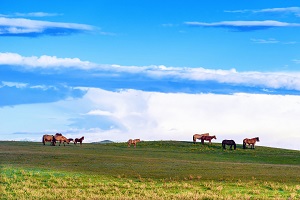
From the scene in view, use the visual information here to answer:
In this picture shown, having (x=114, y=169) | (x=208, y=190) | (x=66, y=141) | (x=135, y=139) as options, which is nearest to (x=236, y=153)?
(x=135, y=139)

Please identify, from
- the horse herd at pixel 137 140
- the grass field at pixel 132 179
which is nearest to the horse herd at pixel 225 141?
the horse herd at pixel 137 140

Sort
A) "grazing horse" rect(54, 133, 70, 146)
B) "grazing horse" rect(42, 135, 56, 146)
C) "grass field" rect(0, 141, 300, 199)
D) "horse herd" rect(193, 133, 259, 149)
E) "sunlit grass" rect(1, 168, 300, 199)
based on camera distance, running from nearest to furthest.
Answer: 1. "sunlit grass" rect(1, 168, 300, 199)
2. "grass field" rect(0, 141, 300, 199)
3. "grazing horse" rect(42, 135, 56, 146)
4. "grazing horse" rect(54, 133, 70, 146)
5. "horse herd" rect(193, 133, 259, 149)

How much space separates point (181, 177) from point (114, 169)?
746 cm

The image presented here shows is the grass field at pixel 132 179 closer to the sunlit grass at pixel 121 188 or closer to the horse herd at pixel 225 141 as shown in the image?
the sunlit grass at pixel 121 188

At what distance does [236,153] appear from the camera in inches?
3307

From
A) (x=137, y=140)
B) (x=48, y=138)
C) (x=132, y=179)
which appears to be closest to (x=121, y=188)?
(x=132, y=179)

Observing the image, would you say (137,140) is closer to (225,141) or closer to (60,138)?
(60,138)

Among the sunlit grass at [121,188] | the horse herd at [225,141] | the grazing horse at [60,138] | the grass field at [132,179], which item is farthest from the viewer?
the horse herd at [225,141]

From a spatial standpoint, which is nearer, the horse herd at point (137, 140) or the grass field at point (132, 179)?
the grass field at point (132, 179)

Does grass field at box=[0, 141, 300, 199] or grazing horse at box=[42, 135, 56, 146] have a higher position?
grazing horse at box=[42, 135, 56, 146]

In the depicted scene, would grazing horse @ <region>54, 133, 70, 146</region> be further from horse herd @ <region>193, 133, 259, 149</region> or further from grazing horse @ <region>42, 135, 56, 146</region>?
horse herd @ <region>193, 133, 259, 149</region>

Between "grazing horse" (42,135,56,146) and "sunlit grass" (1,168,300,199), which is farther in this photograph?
"grazing horse" (42,135,56,146)

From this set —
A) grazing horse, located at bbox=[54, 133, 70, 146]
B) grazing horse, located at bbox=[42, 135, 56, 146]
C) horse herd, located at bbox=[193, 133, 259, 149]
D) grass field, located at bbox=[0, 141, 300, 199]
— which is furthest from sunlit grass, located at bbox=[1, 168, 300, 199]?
horse herd, located at bbox=[193, 133, 259, 149]

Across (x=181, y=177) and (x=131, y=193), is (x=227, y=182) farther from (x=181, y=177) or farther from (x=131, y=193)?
(x=131, y=193)
